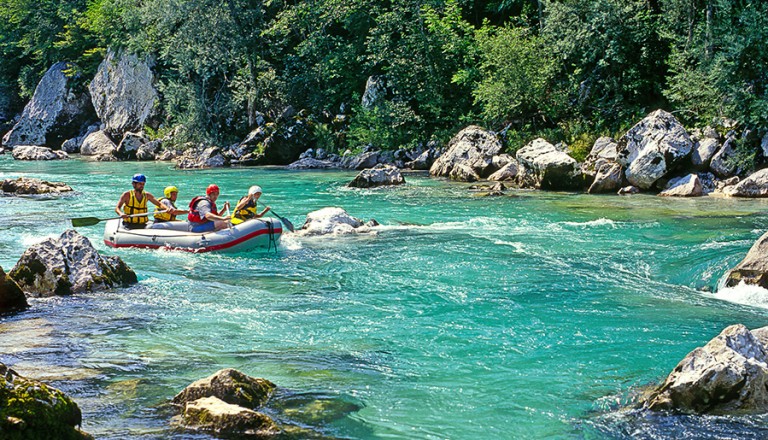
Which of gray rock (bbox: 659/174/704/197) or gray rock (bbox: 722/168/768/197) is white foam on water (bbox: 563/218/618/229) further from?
gray rock (bbox: 722/168/768/197)

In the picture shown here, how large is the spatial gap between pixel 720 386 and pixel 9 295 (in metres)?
7.93

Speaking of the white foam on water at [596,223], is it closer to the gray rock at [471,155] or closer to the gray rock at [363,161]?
the gray rock at [471,155]

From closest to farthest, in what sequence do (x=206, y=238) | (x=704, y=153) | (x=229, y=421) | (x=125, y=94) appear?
(x=229, y=421), (x=206, y=238), (x=704, y=153), (x=125, y=94)

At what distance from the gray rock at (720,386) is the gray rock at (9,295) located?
7.40 meters

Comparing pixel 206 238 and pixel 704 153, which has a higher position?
pixel 704 153

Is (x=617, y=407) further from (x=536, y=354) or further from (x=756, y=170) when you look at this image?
(x=756, y=170)

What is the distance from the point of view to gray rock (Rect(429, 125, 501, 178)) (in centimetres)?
2522

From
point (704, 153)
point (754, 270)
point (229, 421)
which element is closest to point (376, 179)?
point (704, 153)

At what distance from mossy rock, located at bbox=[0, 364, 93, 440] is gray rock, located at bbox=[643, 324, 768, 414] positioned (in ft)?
14.2

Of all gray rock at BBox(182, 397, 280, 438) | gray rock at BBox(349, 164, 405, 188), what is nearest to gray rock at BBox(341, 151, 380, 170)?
gray rock at BBox(349, 164, 405, 188)

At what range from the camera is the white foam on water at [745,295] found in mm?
9883

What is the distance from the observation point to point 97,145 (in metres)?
41.0

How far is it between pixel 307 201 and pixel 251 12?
16.4m

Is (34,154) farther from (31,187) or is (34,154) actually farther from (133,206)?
(133,206)
